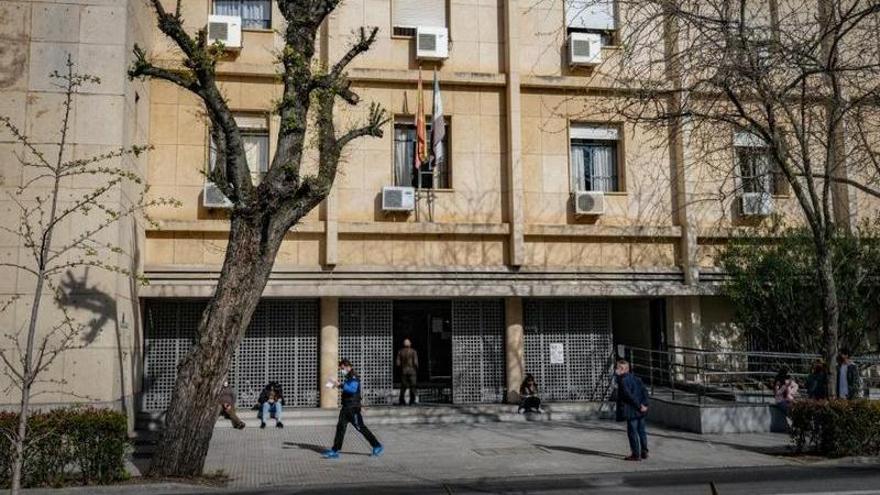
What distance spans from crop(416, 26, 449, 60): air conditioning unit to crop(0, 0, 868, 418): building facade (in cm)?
28

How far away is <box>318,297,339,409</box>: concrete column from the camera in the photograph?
17938mm

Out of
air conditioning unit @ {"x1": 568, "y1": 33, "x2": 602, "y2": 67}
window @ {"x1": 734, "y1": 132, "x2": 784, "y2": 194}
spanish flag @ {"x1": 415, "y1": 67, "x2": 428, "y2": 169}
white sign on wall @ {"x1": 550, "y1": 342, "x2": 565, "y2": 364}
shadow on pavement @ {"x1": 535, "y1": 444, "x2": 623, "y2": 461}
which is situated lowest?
shadow on pavement @ {"x1": 535, "y1": 444, "x2": 623, "y2": 461}

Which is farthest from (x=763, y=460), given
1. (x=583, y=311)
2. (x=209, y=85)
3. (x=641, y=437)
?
(x=209, y=85)

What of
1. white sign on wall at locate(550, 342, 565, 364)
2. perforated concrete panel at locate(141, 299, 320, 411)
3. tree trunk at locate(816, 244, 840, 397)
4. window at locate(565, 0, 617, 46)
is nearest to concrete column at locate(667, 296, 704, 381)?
white sign on wall at locate(550, 342, 565, 364)

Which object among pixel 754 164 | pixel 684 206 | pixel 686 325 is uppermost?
pixel 754 164

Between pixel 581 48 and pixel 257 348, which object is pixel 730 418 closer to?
pixel 581 48

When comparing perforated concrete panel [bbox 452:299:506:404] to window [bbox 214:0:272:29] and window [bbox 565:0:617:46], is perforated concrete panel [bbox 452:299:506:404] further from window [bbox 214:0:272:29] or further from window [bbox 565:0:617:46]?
window [bbox 214:0:272:29]

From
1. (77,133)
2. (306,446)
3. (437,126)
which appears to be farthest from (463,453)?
(77,133)

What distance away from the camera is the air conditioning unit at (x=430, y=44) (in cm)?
1848

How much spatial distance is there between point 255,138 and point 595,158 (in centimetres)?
809

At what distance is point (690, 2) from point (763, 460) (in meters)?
7.73

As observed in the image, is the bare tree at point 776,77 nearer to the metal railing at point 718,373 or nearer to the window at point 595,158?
the window at point 595,158

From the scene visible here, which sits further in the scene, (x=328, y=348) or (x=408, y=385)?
(x=408, y=385)

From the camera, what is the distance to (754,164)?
17.1 metres
